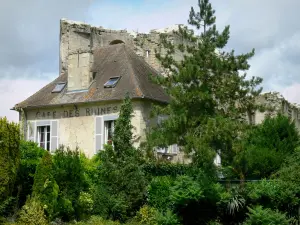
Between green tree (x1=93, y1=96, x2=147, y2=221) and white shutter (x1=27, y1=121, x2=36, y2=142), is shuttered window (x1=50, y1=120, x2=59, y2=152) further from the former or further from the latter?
green tree (x1=93, y1=96, x2=147, y2=221)

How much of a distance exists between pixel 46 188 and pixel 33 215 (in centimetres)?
99

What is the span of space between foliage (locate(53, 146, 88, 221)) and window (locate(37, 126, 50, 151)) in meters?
6.31

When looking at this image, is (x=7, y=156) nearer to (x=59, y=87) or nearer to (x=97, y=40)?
(x=59, y=87)

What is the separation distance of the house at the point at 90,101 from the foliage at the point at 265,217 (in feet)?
22.0

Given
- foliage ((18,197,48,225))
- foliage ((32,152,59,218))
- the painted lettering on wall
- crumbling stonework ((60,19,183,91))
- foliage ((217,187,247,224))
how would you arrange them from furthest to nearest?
crumbling stonework ((60,19,183,91)) → the painted lettering on wall → foliage ((217,187,247,224)) → foliage ((32,152,59,218)) → foliage ((18,197,48,225))

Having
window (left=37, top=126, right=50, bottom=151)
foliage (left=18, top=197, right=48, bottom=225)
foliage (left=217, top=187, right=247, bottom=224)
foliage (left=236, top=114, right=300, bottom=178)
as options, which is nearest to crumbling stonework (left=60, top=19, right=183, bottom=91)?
window (left=37, top=126, right=50, bottom=151)

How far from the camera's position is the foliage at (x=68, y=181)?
51.4 feet

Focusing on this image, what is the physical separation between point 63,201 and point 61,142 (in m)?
6.76

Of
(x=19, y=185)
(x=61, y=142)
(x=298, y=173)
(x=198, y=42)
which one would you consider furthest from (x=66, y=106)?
(x=298, y=173)

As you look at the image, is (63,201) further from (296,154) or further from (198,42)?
(296,154)

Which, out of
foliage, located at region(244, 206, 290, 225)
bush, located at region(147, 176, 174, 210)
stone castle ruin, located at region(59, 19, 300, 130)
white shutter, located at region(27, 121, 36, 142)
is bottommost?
foliage, located at region(244, 206, 290, 225)

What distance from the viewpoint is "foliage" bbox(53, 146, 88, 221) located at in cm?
1567

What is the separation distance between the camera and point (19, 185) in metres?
15.8

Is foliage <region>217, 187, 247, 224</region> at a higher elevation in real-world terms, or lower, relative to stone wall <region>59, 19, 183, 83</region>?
lower
